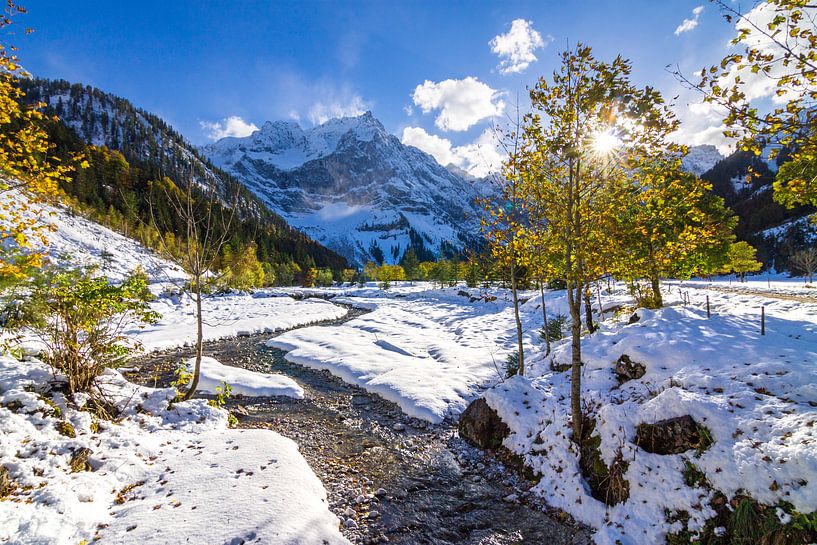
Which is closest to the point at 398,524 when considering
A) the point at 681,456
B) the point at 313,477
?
the point at 313,477

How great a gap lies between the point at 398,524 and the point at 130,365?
17.0 metres

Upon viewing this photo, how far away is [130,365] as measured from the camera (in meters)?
16.4

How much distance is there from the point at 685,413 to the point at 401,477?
20.8ft

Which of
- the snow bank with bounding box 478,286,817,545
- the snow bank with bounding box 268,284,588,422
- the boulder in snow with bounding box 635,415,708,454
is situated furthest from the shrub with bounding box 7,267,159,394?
the boulder in snow with bounding box 635,415,708,454

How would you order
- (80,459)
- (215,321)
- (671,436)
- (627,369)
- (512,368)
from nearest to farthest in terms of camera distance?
(671,436) → (80,459) → (627,369) → (512,368) → (215,321)

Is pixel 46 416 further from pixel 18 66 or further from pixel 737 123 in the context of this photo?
pixel 737 123

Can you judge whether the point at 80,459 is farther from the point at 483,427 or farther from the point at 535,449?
the point at 535,449

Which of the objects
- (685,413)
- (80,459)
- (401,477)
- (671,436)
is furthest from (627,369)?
(80,459)

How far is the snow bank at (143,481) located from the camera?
5.04 meters

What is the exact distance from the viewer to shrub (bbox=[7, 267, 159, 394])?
26.9 feet

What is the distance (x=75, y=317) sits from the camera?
8445 millimetres

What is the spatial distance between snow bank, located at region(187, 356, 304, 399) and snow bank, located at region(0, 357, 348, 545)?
174 inches

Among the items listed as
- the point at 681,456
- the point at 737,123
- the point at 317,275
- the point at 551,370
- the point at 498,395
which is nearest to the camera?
the point at 737,123

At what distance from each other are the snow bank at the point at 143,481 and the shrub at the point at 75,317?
56 centimetres
